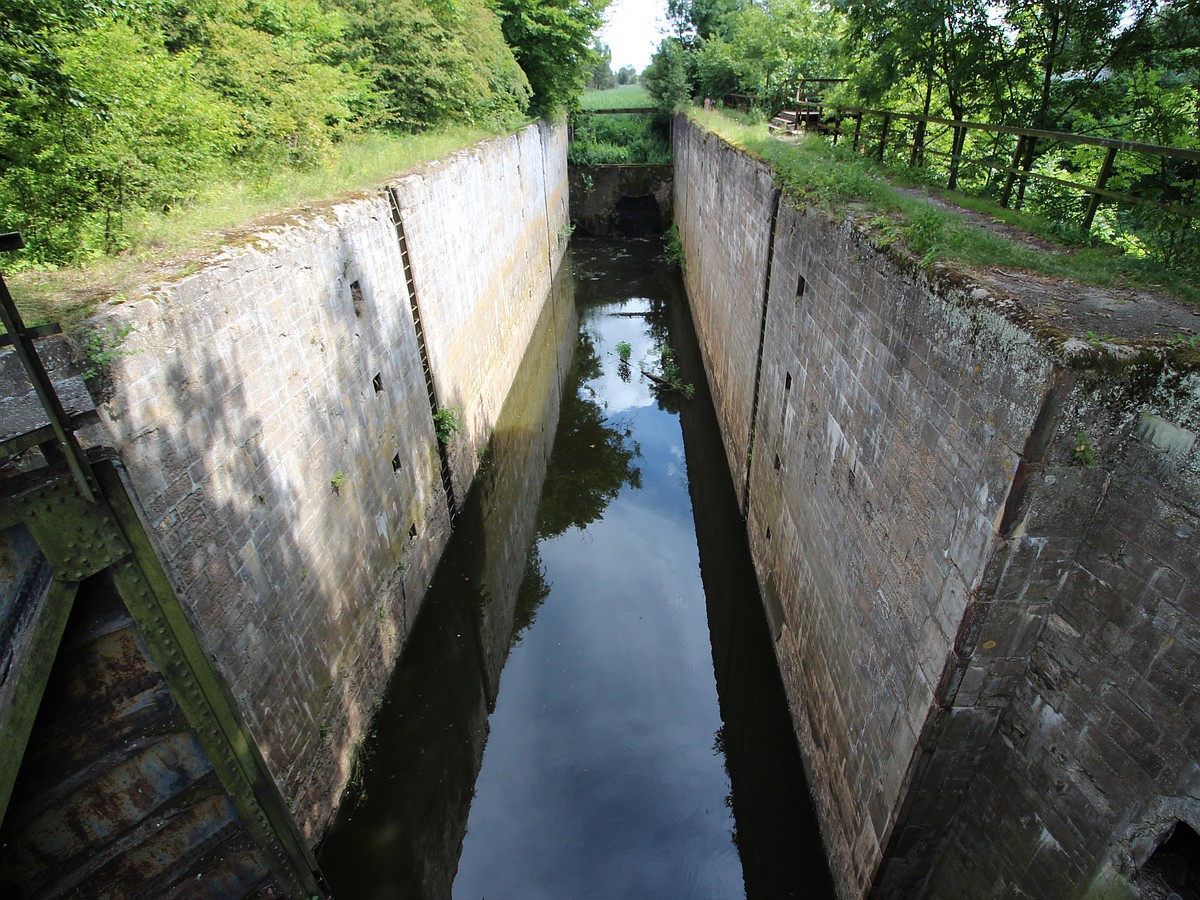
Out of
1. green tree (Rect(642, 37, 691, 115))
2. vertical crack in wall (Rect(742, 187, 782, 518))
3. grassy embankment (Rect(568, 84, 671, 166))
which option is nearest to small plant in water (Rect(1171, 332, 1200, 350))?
vertical crack in wall (Rect(742, 187, 782, 518))

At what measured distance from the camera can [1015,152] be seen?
635cm

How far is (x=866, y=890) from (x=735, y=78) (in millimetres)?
27679

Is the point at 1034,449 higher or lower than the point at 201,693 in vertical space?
higher

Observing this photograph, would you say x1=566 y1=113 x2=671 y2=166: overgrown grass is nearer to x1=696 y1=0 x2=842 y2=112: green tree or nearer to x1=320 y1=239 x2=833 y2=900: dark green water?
x1=696 y1=0 x2=842 y2=112: green tree

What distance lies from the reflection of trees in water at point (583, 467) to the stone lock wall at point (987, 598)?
4823 millimetres

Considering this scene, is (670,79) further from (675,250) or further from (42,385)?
(42,385)

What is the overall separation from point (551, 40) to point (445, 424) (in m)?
17.2

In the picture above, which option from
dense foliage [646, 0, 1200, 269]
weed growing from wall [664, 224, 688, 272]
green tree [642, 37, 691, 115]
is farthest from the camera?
green tree [642, 37, 691, 115]

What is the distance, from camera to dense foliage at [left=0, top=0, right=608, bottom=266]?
4969 millimetres

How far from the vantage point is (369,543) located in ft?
22.2

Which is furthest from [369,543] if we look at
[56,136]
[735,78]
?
[735,78]

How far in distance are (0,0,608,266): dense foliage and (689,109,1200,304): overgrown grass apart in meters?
5.48

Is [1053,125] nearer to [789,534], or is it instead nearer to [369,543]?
[789,534]

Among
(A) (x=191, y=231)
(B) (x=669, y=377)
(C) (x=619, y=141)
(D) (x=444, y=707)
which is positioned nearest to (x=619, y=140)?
(C) (x=619, y=141)
